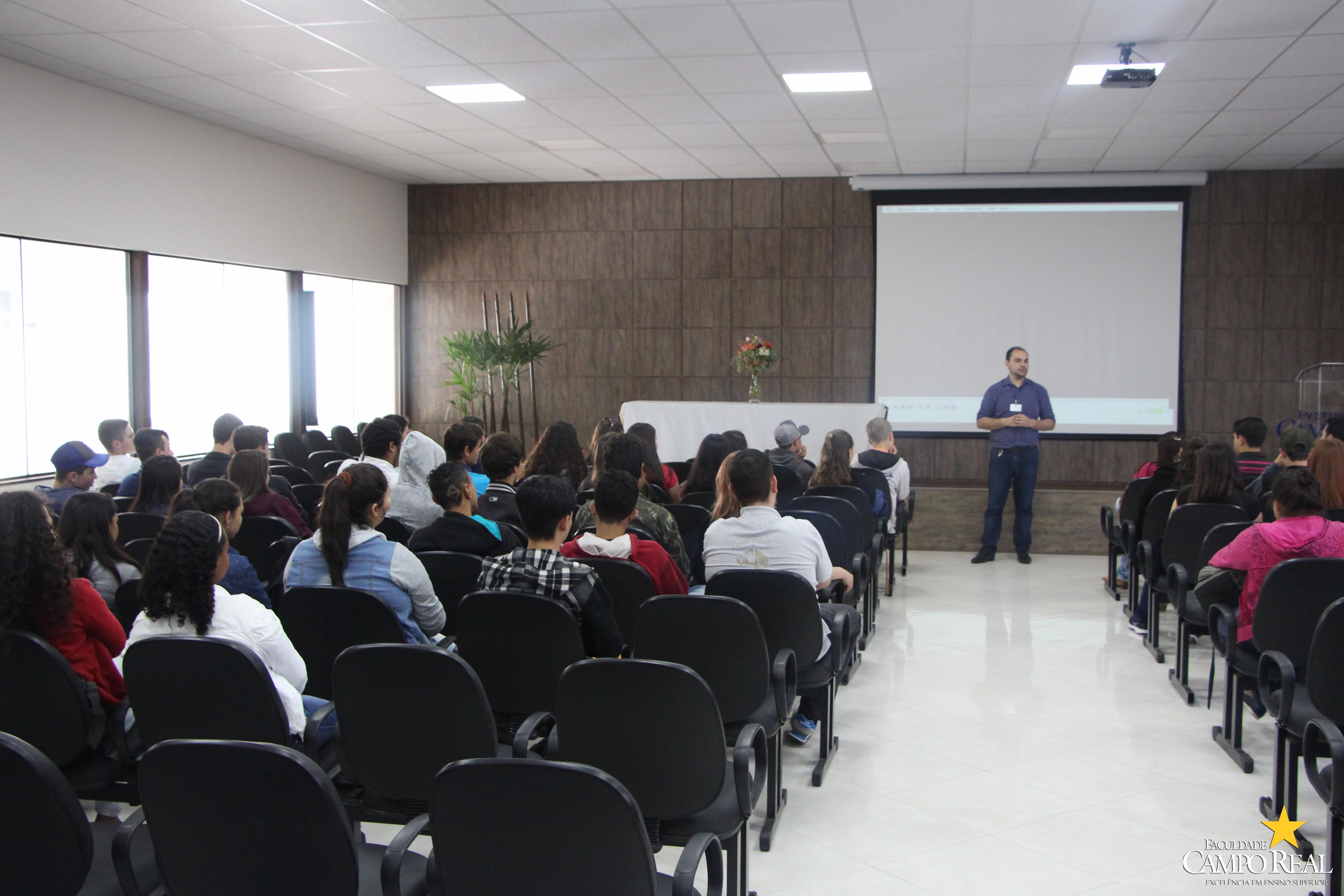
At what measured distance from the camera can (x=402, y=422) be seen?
6.45 metres

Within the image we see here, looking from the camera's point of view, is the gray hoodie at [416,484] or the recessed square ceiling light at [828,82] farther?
the recessed square ceiling light at [828,82]

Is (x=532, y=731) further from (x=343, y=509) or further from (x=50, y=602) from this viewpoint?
(x=50, y=602)

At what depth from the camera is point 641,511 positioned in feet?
13.1

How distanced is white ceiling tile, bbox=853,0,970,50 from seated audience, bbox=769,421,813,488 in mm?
2334

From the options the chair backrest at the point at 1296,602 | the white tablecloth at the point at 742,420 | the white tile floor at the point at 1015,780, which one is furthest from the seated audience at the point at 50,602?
the white tablecloth at the point at 742,420

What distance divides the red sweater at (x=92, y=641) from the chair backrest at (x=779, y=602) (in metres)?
1.79

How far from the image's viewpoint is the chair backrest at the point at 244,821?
5.76 ft

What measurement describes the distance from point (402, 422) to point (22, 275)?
2.78 m

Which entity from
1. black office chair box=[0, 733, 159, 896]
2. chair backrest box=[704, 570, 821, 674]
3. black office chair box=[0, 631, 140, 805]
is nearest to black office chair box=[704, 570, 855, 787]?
chair backrest box=[704, 570, 821, 674]

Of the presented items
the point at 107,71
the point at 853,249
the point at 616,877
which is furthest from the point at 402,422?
the point at 853,249

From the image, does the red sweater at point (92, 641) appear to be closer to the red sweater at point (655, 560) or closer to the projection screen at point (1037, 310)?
the red sweater at point (655, 560)

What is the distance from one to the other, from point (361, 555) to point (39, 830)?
4.99 ft

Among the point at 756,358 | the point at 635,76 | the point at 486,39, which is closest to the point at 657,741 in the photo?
the point at 486,39

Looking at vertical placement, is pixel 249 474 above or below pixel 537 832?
above
